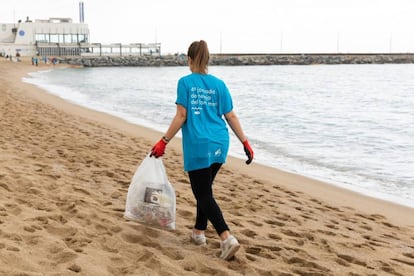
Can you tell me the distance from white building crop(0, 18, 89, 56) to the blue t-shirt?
88523 mm

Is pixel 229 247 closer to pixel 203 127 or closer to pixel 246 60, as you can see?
pixel 203 127

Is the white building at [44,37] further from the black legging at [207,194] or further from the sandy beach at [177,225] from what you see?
the black legging at [207,194]

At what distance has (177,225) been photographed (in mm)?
4426

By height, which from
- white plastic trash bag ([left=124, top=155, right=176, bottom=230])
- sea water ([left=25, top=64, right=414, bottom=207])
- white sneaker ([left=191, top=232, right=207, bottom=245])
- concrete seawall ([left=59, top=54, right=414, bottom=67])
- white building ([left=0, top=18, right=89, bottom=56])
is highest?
white building ([left=0, top=18, right=89, bottom=56])

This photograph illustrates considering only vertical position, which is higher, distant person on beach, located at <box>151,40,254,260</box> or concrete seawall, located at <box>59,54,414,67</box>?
concrete seawall, located at <box>59,54,414,67</box>

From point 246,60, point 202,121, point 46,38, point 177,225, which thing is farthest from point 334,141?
point 246,60

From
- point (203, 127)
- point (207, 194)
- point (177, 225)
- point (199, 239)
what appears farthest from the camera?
point (177, 225)

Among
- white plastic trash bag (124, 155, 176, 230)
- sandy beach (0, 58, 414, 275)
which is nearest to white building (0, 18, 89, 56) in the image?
sandy beach (0, 58, 414, 275)

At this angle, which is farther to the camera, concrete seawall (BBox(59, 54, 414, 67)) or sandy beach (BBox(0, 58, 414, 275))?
concrete seawall (BBox(59, 54, 414, 67))

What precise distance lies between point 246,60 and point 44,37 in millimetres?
44120

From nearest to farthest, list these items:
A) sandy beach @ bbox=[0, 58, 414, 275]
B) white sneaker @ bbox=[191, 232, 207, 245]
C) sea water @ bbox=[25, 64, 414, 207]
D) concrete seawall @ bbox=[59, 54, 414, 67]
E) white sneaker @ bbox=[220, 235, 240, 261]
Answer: sandy beach @ bbox=[0, 58, 414, 275] < white sneaker @ bbox=[220, 235, 240, 261] < white sneaker @ bbox=[191, 232, 207, 245] < sea water @ bbox=[25, 64, 414, 207] < concrete seawall @ bbox=[59, 54, 414, 67]

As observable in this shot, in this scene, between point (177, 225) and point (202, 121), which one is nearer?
point (202, 121)

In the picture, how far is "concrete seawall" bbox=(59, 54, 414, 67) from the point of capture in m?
88.8

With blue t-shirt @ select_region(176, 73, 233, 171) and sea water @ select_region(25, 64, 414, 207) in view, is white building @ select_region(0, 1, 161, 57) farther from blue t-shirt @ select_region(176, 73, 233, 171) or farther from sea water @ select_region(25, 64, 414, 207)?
blue t-shirt @ select_region(176, 73, 233, 171)
